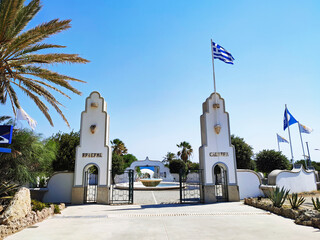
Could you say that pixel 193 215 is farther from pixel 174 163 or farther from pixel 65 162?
pixel 174 163

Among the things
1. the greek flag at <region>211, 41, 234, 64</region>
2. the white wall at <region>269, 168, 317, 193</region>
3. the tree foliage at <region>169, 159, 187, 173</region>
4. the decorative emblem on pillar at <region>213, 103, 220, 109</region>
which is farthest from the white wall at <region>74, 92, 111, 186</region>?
the tree foliage at <region>169, 159, 187, 173</region>

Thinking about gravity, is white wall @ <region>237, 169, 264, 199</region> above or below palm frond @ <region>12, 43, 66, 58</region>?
below

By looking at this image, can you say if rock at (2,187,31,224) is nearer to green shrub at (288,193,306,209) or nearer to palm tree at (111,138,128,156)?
green shrub at (288,193,306,209)

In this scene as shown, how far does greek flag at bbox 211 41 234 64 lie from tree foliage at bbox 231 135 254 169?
14755mm

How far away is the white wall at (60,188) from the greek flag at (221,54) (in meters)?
12.3

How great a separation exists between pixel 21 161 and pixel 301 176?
20.1 meters

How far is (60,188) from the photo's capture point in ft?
46.2

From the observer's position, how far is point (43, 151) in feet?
47.9

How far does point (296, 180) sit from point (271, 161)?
10.4 meters

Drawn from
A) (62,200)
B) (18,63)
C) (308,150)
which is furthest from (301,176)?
(308,150)

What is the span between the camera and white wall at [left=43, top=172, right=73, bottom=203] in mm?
13988

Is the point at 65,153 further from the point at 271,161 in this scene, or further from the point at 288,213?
the point at 271,161

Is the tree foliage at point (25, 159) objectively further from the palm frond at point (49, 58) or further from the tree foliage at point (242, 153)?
the tree foliage at point (242, 153)

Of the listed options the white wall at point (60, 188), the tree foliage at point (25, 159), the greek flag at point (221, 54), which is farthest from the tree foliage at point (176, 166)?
the white wall at point (60, 188)
